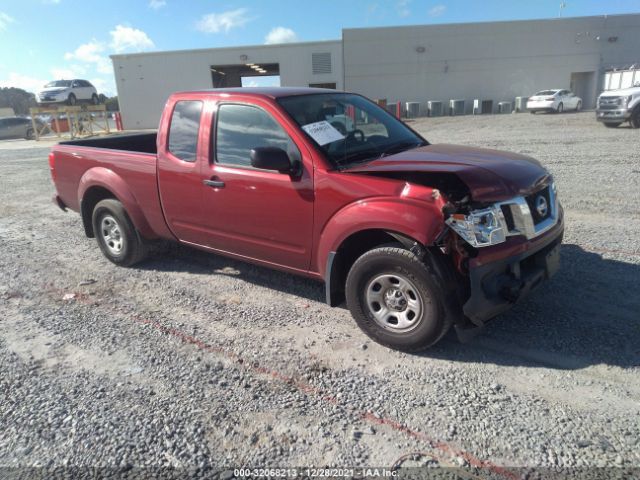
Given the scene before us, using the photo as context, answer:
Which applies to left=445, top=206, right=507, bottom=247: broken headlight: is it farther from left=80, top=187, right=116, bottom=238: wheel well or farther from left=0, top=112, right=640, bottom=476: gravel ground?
left=80, top=187, right=116, bottom=238: wheel well

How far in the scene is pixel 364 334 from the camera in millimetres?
3820

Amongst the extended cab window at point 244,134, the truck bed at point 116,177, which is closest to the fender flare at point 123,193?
the truck bed at point 116,177

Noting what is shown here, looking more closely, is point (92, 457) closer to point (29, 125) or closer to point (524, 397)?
point (524, 397)

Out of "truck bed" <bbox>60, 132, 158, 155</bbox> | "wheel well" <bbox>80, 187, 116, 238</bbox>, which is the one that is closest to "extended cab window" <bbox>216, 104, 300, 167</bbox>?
"wheel well" <bbox>80, 187, 116, 238</bbox>

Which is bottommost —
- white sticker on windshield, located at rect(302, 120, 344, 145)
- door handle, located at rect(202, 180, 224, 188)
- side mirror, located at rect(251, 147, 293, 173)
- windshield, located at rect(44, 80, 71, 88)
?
door handle, located at rect(202, 180, 224, 188)

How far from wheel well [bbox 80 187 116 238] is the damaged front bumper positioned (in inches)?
171

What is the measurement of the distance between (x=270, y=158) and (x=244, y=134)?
0.73 metres

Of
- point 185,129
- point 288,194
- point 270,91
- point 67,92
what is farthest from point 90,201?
point 67,92

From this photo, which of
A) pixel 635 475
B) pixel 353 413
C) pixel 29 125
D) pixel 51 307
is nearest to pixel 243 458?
pixel 353 413

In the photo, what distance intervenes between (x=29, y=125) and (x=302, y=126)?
34.8 metres

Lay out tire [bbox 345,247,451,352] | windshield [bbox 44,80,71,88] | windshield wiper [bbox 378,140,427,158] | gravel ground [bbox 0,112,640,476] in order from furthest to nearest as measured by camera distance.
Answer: windshield [bbox 44,80,71,88]
windshield wiper [bbox 378,140,427,158]
tire [bbox 345,247,451,352]
gravel ground [bbox 0,112,640,476]

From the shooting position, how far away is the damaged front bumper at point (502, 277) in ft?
10.2

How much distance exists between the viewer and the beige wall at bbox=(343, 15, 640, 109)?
122 ft

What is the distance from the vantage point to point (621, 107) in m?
17.0
